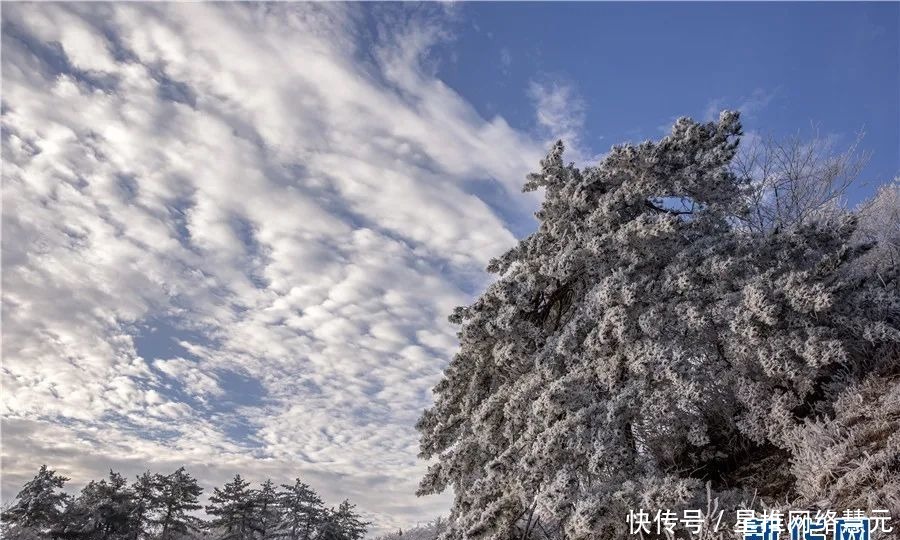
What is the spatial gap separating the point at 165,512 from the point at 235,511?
154 inches

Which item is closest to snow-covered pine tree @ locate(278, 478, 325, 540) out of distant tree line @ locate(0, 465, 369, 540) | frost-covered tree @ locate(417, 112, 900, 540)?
distant tree line @ locate(0, 465, 369, 540)

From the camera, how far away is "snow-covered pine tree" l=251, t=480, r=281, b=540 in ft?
121

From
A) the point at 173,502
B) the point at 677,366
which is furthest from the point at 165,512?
the point at 677,366

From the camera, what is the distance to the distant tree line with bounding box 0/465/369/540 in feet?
109

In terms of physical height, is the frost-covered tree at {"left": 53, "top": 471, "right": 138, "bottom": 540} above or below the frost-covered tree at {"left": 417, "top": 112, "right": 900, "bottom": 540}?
above

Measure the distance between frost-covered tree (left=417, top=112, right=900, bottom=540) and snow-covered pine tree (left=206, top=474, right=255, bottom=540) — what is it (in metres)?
29.6

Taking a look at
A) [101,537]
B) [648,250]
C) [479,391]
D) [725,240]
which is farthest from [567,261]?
[101,537]

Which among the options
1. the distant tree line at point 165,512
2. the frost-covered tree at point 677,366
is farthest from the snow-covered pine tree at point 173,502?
the frost-covered tree at point 677,366

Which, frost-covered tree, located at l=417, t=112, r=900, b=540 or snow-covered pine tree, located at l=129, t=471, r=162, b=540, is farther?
snow-covered pine tree, located at l=129, t=471, r=162, b=540

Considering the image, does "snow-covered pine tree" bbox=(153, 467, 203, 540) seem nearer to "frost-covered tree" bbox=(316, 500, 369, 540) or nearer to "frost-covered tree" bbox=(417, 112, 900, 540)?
"frost-covered tree" bbox=(316, 500, 369, 540)

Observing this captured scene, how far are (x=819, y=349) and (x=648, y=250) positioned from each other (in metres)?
2.83

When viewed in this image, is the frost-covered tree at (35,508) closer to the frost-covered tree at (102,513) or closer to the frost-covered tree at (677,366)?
the frost-covered tree at (102,513)

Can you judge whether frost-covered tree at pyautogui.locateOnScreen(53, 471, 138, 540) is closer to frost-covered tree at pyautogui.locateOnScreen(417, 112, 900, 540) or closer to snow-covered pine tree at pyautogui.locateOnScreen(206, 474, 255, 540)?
snow-covered pine tree at pyautogui.locateOnScreen(206, 474, 255, 540)

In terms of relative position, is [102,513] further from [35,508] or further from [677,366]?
[677,366]
